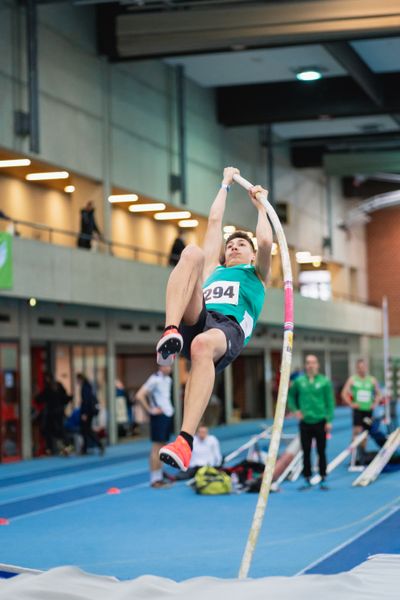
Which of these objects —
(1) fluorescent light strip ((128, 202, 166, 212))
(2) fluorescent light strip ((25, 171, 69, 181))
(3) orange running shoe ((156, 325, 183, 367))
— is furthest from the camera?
(1) fluorescent light strip ((128, 202, 166, 212))

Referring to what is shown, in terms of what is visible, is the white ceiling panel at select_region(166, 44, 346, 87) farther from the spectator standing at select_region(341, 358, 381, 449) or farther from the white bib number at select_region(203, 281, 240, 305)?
the white bib number at select_region(203, 281, 240, 305)

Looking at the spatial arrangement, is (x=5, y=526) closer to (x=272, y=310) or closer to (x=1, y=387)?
(x=1, y=387)

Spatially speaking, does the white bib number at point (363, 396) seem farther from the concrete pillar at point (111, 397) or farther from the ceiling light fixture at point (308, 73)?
the ceiling light fixture at point (308, 73)

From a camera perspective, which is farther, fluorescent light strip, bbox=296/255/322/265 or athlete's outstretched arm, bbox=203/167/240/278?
fluorescent light strip, bbox=296/255/322/265

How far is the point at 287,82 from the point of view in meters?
32.3

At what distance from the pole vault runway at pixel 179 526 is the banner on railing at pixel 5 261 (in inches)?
150

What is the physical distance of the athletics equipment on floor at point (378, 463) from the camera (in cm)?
1755

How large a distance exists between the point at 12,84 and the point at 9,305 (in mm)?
4984

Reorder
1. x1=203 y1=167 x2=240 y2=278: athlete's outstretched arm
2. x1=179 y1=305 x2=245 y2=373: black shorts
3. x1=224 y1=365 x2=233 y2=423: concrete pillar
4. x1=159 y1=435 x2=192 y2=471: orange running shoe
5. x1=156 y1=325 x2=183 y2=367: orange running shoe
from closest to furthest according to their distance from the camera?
1. x1=156 y1=325 x2=183 y2=367: orange running shoe
2. x1=159 y1=435 x2=192 y2=471: orange running shoe
3. x1=179 y1=305 x2=245 y2=373: black shorts
4. x1=203 y1=167 x2=240 y2=278: athlete's outstretched arm
5. x1=224 y1=365 x2=233 y2=423: concrete pillar

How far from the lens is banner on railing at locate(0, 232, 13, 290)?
20.9m

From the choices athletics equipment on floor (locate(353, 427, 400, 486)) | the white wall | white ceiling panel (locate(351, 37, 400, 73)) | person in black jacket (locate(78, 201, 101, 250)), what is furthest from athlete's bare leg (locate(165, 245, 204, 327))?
white ceiling panel (locate(351, 37, 400, 73))

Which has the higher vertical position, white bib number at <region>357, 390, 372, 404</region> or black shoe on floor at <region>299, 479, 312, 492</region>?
white bib number at <region>357, 390, 372, 404</region>

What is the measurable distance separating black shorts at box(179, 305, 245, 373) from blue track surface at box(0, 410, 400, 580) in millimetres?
3291

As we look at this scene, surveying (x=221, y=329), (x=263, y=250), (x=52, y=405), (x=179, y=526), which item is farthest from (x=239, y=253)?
(x=52, y=405)
